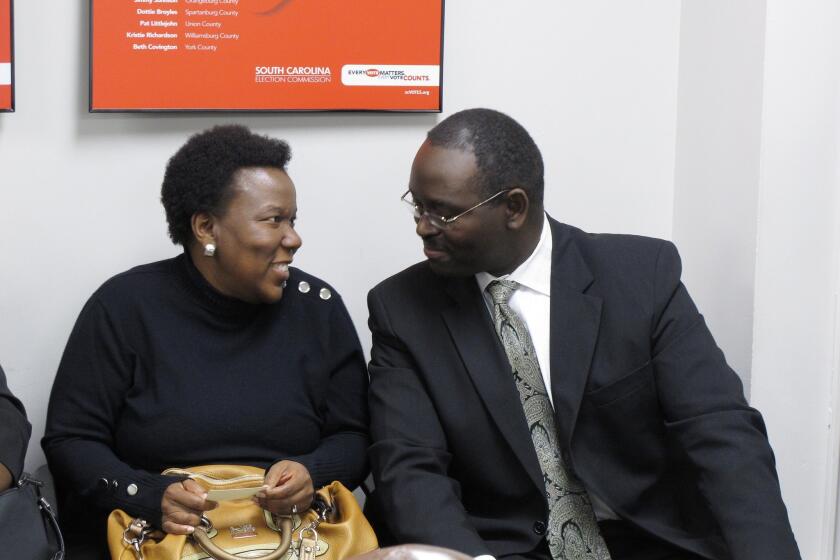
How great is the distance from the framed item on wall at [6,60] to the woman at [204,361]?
481 mm

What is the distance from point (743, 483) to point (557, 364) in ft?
1.48

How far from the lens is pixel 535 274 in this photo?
7.93 ft

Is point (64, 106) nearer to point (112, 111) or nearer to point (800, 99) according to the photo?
point (112, 111)

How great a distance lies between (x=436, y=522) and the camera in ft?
7.13

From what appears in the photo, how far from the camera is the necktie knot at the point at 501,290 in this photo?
7.84 feet

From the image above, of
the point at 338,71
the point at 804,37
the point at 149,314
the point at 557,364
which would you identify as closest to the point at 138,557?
the point at 149,314

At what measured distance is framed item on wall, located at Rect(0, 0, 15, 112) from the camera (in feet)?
8.60

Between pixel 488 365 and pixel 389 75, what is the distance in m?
0.94

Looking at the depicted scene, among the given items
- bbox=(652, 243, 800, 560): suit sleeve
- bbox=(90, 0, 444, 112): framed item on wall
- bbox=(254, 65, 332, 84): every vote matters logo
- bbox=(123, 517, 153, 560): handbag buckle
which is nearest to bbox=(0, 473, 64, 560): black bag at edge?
bbox=(123, 517, 153, 560): handbag buckle

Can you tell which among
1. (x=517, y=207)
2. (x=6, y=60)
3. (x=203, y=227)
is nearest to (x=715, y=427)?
(x=517, y=207)

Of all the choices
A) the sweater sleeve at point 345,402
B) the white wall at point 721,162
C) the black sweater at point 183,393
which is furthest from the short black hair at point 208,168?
the white wall at point 721,162

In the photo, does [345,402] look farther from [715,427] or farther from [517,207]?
[715,427]

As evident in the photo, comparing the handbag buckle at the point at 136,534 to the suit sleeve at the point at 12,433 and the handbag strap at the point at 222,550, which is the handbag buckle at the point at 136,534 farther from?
the suit sleeve at the point at 12,433

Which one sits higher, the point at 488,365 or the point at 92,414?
→ the point at 488,365
